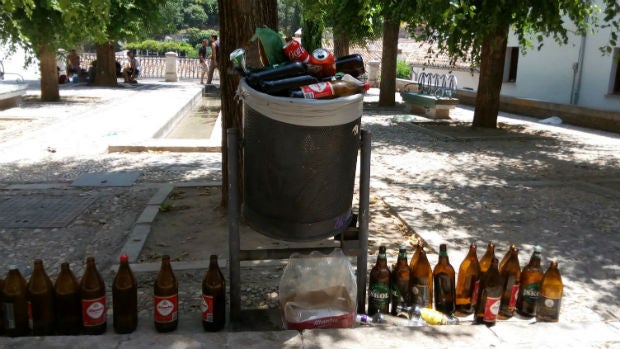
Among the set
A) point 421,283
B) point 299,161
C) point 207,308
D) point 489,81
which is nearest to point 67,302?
point 207,308

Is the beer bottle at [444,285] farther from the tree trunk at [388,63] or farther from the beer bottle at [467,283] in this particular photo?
the tree trunk at [388,63]

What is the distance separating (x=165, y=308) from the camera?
3.17 meters

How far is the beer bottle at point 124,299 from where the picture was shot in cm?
314

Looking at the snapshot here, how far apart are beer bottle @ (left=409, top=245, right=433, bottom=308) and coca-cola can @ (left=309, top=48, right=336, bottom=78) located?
1.29 metres

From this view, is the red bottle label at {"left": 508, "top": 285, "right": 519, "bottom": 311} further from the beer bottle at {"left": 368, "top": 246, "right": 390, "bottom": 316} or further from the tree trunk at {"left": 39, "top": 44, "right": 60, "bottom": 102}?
the tree trunk at {"left": 39, "top": 44, "right": 60, "bottom": 102}

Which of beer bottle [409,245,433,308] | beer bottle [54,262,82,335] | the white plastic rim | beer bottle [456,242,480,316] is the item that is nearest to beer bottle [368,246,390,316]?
beer bottle [409,245,433,308]

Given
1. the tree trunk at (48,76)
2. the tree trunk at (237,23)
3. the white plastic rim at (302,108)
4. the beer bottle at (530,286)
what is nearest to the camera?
the white plastic rim at (302,108)

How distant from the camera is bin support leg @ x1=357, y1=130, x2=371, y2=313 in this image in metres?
3.47

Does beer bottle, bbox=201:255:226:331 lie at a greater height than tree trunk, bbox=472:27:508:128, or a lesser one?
lesser

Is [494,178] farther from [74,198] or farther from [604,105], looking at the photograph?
[604,105]

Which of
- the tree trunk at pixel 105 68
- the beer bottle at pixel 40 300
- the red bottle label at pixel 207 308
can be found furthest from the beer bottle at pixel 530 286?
the tree trunk at pixel 105 68

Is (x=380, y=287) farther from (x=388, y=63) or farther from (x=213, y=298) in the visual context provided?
(x=388, y=63)

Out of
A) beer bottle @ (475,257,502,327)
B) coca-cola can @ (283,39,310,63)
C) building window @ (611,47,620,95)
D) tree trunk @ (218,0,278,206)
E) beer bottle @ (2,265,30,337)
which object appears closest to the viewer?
beer bottle @ (2,265,30,337)

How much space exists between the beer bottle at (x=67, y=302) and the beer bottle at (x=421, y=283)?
2.02 m
